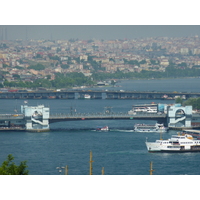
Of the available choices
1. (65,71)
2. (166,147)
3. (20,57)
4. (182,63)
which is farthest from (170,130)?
(182,63)

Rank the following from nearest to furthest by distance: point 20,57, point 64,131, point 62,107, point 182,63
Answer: point 64,131 → point 62,107 → point 20,57 → point 182,63

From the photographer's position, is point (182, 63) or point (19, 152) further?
point (182, 63)

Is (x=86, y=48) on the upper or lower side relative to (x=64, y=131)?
upper

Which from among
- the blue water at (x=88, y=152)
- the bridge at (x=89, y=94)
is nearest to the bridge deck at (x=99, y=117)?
the blue water at (x=88, y=152)

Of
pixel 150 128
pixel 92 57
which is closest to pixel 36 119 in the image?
pixel 150 128

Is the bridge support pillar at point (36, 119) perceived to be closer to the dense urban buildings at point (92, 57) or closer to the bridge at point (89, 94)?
the bridge at point (89, 94)

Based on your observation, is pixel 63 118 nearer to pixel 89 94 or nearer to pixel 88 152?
pixel 88 152

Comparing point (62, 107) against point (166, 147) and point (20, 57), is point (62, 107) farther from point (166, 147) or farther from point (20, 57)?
point (20, 57)

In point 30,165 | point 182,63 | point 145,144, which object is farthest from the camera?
point 182,63
